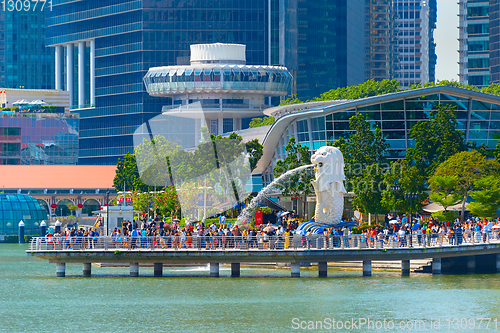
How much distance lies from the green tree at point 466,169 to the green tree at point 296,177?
12554 mm

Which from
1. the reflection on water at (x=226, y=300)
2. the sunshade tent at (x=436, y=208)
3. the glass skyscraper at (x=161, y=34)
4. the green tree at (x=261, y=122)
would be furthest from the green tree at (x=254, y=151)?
the glass skyscraper at (x=161, y=34)

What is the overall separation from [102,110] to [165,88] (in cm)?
3528

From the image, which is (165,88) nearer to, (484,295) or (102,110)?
(102,110)

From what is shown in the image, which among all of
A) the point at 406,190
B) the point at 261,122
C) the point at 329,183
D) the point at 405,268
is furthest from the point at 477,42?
the point at 405,268

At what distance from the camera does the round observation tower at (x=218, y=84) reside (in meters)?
163

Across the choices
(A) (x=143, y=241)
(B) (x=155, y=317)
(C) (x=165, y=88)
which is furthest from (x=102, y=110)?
(B) (x=155, y=317)

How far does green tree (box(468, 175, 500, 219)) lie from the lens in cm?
7806

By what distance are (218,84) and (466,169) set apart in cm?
8599

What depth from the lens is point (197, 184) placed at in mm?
100750

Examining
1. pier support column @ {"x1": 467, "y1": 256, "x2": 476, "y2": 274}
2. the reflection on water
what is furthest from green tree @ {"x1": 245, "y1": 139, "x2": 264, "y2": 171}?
pier support column @ {"x1": 467, "y1": 256, "x2": 476, "y2": 274}

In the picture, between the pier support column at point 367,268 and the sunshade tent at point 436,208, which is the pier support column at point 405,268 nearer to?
the pier support column at point 367,268

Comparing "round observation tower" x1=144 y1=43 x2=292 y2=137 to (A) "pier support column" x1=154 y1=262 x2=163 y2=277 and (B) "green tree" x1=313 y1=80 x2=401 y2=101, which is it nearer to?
(B) "green tree" x1=313 y1=80 x2=401 y2=101

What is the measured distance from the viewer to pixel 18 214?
4806 inches

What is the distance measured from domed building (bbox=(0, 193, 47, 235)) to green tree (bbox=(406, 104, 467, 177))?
52.2 m
